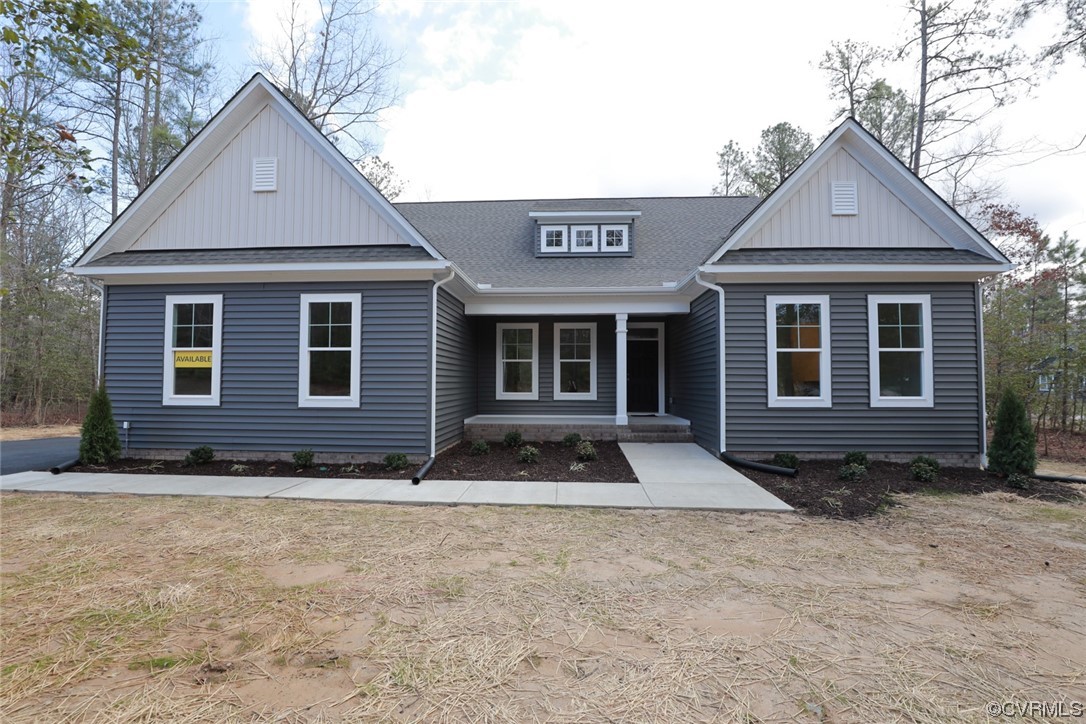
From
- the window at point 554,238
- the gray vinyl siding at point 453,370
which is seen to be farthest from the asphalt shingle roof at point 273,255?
the window at point 554,238

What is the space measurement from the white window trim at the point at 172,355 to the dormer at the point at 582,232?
6.89 metres

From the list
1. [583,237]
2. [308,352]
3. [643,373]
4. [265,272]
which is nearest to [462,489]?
[308,352]

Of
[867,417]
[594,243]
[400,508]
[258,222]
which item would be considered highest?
[594,243]

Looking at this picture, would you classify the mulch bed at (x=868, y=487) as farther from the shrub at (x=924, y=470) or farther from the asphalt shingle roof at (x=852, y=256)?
the asphalt shingle roof at (x=852, y=256)

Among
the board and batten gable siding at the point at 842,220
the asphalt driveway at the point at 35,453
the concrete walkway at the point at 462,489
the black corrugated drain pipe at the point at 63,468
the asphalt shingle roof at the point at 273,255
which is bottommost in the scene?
the asphalt driveway at the point at 35,453

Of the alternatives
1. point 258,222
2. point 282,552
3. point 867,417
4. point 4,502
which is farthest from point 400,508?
point 867,417

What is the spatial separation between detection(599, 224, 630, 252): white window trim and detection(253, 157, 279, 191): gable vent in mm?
7143

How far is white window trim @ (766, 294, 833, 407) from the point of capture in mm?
8086

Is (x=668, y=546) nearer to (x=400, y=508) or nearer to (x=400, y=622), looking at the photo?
(x=400, y=622)

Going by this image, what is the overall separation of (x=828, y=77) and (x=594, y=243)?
11.4m

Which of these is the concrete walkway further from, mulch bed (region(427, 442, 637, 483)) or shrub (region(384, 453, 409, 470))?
shrub (region(384, 453, 409, 470))

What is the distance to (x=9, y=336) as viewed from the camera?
51.6ft

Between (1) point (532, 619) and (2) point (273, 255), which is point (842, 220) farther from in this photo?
(2) point (273, 255)

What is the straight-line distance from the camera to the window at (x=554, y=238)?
12.2 m
